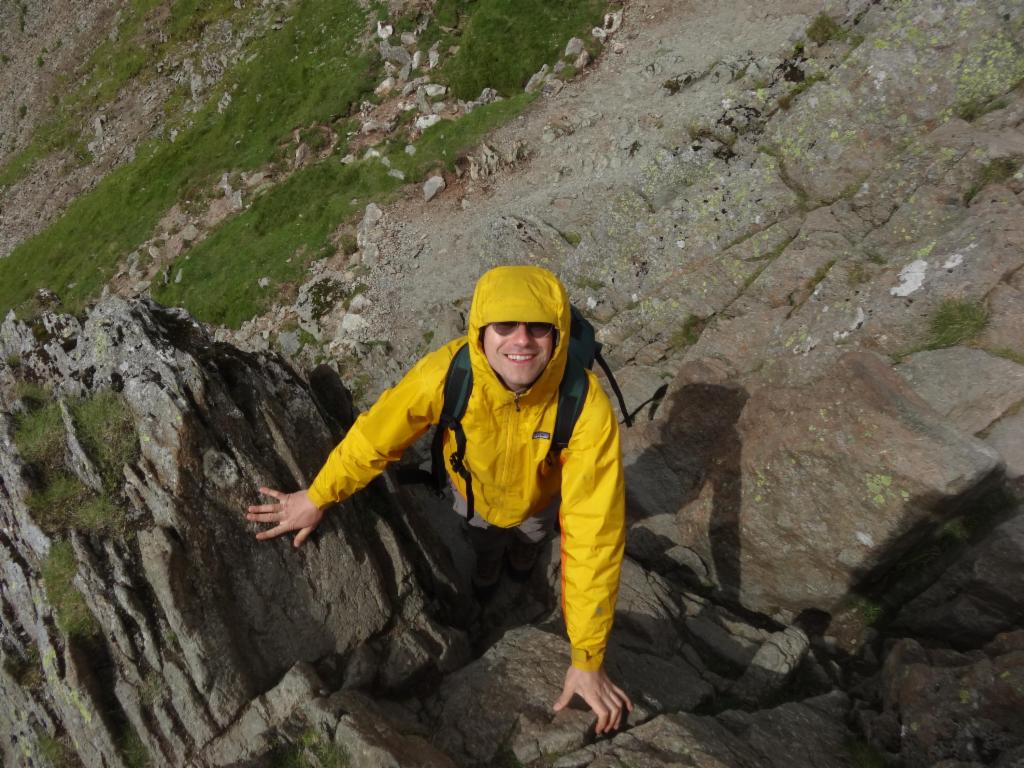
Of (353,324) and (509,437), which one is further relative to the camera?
(353,324)

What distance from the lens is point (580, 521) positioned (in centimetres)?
631

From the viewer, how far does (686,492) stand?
1168cm

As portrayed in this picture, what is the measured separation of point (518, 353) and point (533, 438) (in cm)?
135

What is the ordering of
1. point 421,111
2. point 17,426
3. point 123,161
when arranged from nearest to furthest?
point 17,426 → point 421,111 → point 123,161

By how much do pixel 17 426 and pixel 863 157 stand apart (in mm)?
18564

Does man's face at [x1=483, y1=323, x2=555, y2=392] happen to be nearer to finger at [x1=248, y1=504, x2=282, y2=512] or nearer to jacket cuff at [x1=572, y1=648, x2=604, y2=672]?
jacket cuff at [x1=572, y1=648, x2=604, y2=672]

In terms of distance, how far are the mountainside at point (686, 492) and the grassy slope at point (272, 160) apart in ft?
40.4

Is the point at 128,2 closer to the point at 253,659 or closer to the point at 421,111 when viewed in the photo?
the point at 421,111

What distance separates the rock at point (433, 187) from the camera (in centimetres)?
2878

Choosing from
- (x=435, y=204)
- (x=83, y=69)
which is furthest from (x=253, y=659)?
(x=83, y=69)

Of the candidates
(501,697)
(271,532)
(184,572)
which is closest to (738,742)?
(501,697)

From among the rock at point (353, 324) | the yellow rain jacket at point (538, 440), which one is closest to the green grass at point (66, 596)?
the yellow rain jacket at point (538, 440)

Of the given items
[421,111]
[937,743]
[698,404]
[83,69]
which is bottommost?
[937,743]

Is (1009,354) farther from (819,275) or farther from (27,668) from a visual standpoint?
(27,668)
